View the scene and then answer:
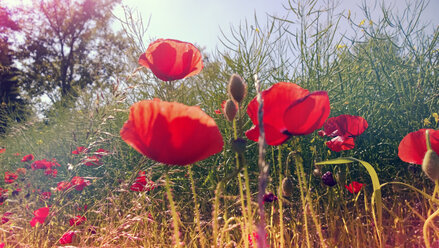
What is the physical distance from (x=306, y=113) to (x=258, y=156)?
36.2 inches

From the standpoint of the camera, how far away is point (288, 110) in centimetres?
65

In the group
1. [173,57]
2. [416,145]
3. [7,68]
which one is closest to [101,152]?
[173,57]

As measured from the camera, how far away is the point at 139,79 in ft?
7.81

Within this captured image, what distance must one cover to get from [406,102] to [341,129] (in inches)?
29.5

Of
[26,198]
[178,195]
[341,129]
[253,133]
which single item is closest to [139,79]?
[178,195]

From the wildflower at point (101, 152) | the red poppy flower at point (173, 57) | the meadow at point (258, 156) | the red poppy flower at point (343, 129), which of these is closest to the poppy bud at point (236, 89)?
the meadow at point (258, 156)

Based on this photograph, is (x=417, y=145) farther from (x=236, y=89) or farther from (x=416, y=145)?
(x=236, y=89)

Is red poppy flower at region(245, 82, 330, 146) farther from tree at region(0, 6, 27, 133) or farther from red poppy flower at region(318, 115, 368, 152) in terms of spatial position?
tree at region(0, 6, 27, 133)

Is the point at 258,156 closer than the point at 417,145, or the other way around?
the point at 417,145

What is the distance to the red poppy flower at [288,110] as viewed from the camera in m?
0.65

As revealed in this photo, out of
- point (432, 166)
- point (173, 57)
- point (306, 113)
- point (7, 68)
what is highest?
point (7, 68)

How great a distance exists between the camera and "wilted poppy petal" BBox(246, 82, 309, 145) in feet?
2.12

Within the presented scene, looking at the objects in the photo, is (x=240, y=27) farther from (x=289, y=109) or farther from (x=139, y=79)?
(x=289, y=109)

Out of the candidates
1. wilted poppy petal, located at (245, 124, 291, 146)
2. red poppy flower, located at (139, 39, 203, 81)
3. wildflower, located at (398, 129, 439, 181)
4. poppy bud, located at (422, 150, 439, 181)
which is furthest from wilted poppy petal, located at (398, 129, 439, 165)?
red poppy flower, located at (139, 39, 203, 81)
